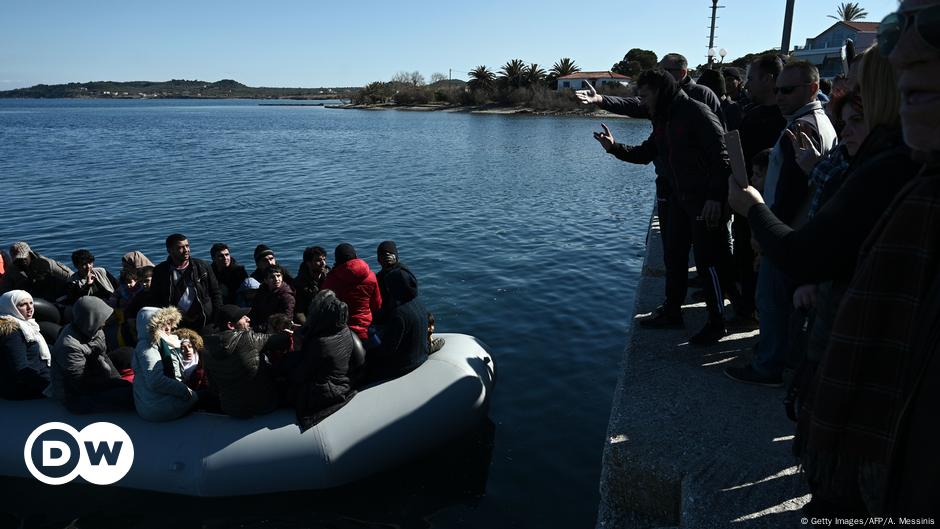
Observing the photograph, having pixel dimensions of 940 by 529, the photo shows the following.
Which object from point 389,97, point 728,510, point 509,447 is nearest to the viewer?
point 728,510

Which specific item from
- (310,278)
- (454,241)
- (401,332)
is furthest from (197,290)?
(454,241)

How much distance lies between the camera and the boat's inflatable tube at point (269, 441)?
5.04 meters

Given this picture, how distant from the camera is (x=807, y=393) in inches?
80.2

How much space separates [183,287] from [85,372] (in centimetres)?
176

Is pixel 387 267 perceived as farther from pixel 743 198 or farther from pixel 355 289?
pixel 743 198

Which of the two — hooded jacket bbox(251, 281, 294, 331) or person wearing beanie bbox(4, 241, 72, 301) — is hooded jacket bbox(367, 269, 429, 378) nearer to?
hooded jacket bbox(251, 281, 294, 331)

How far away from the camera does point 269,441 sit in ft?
16.6

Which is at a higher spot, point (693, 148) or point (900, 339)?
point (693, 148)

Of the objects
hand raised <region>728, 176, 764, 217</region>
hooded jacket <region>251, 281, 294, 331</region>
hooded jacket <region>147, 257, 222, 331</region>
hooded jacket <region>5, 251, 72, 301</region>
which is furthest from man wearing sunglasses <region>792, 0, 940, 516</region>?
hooded jacket <region>5, 251, 72, 301</region>

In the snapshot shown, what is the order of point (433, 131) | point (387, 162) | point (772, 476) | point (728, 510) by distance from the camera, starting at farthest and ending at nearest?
point (433, 131), point (387, 162), point (772, 476), point (728, 510)

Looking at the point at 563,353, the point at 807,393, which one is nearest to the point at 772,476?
the point at 807,393

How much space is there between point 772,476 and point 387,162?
31.1 meters

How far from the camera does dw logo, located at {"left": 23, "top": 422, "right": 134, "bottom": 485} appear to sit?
5199mm

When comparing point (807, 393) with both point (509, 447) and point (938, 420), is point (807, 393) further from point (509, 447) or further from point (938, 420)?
point (509, 447)
